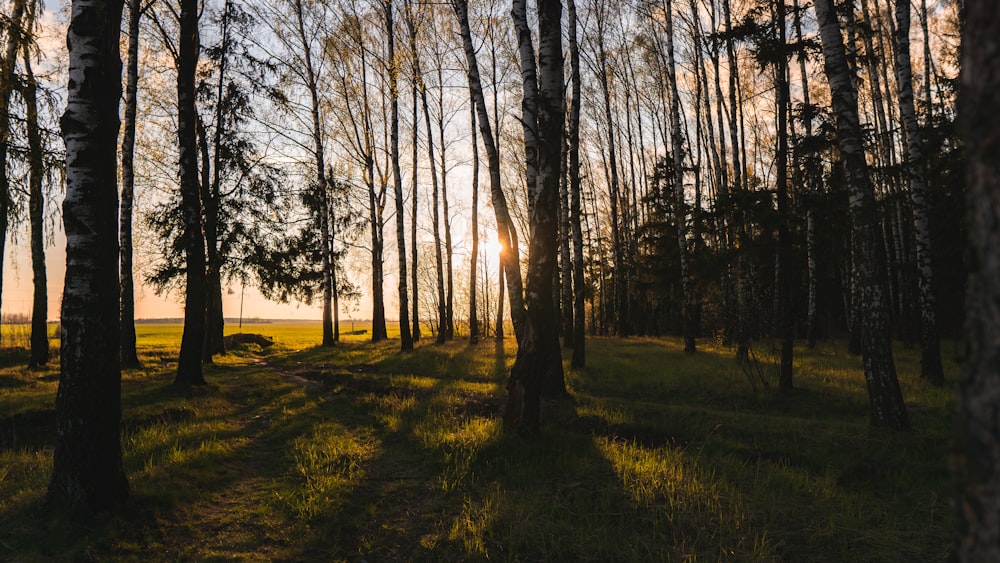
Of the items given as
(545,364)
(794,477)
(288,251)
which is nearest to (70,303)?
(545,364)

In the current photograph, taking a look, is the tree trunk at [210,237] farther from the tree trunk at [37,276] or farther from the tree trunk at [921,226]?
the tree trunk at [921,226]

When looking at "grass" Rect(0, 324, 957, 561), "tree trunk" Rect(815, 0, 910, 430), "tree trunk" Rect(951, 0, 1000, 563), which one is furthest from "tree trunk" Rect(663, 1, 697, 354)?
"tree trunk" Rect(951, 0, 1000, 563)

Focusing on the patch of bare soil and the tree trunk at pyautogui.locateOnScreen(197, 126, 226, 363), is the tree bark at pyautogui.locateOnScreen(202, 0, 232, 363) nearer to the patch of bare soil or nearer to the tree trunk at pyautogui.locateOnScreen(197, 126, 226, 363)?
the tree trunk at pyautogui.locateOnScreen(197, 126, 226, 363)

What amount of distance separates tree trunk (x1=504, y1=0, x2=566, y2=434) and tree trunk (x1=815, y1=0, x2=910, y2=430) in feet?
13.1

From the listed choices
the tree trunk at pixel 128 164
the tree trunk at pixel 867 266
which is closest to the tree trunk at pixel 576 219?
the tree trunk at pixel 867 266

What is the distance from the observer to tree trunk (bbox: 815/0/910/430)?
21.0ft

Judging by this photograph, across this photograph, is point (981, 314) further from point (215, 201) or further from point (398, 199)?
point (398, 199)

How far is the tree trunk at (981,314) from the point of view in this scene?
108cm

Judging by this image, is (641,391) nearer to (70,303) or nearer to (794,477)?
(794,477)

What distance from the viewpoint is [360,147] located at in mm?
21422

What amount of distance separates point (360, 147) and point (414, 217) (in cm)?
394

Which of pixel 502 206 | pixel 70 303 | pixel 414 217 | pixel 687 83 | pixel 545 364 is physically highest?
pixel 687 83

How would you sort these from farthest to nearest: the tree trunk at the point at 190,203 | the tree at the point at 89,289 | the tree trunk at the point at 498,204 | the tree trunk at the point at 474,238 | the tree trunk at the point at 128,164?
the tree trunk at the point at 474,238 → the tree trunk at the point at 128,164 → the tree trunk at the point at 190,203 → the tree trunk at the point at 498,204 → the tree at the point at 89,289

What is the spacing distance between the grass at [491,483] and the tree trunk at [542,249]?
0.56 m
